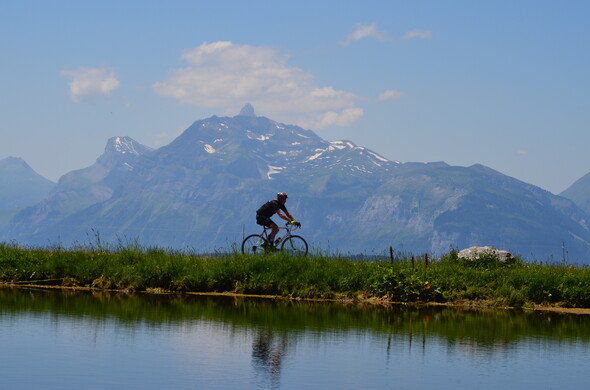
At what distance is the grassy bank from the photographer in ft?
86.5

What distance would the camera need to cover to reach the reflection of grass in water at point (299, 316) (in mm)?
19688

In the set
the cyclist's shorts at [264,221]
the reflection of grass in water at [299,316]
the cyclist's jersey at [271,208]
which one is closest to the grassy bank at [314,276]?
the reflection of grass in water at [299,316]

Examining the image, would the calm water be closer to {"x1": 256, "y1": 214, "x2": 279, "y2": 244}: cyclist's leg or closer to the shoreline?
the shoreline

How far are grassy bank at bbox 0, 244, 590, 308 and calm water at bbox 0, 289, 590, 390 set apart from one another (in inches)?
69.7

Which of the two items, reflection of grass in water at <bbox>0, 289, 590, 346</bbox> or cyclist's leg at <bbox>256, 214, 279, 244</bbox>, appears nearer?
reflection of grass in water at <bbox>0, 289, 590, 346</bbox>

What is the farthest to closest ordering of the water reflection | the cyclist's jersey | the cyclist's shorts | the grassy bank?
the cyclist's shorts < the cyclist's jersey < the grassy bank < the water reflection

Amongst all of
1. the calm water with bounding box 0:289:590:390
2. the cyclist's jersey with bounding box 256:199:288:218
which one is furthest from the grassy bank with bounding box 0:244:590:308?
the cyclist's jersey with bounding box 256:199:288:218

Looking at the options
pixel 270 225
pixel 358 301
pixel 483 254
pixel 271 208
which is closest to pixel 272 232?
pixel 270 225

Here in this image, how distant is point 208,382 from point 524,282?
15.9 metres

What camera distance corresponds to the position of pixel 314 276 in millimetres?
26969

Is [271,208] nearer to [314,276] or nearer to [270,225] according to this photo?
[270,225]

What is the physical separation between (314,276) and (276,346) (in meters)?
10.1

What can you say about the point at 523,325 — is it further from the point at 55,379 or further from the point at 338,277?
the point at 55,379

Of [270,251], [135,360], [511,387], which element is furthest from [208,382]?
[270,251]
